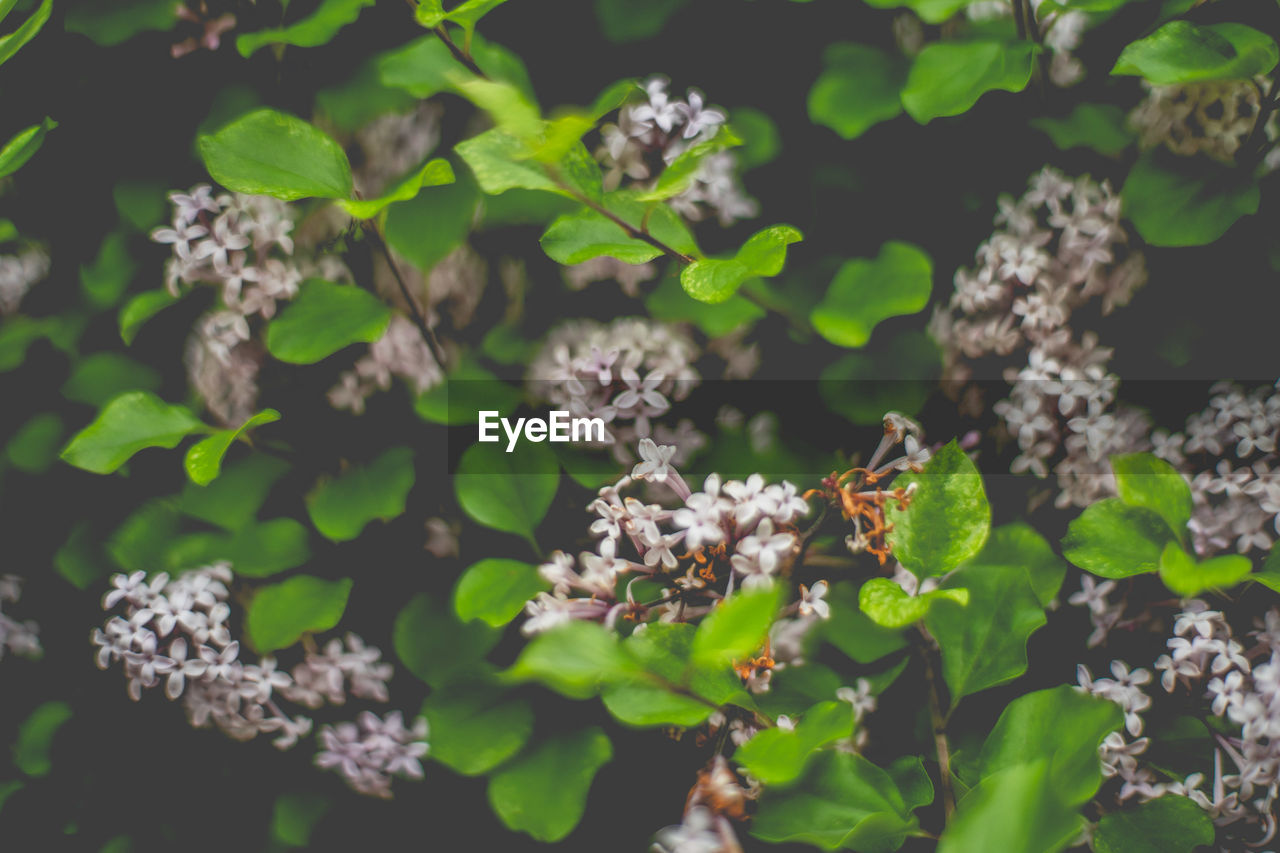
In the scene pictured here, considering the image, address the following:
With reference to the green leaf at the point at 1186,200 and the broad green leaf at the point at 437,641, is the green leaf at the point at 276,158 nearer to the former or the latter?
→ the broad green leaf at the point at 437,641

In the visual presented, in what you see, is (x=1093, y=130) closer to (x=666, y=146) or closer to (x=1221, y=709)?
(x=666, y=146)

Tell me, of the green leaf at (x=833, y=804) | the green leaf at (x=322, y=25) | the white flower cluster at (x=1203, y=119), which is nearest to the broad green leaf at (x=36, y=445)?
the green leaf at (x=322, y=25)

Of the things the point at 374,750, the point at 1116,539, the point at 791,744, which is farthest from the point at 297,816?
the point at 1116,539

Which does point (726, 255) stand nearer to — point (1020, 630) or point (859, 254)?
point (859, 254)

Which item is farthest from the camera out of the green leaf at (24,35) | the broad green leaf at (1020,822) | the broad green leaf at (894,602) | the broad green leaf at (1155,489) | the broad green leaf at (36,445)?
the broad green leaf at (36,445)

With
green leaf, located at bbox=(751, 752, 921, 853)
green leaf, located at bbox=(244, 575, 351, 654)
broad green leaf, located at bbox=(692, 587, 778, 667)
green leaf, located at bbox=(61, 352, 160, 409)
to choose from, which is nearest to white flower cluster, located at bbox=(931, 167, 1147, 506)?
green leaf, located at bbox=(751, 752, 921, 853)

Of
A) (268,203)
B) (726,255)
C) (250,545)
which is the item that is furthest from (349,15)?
(250,545)
